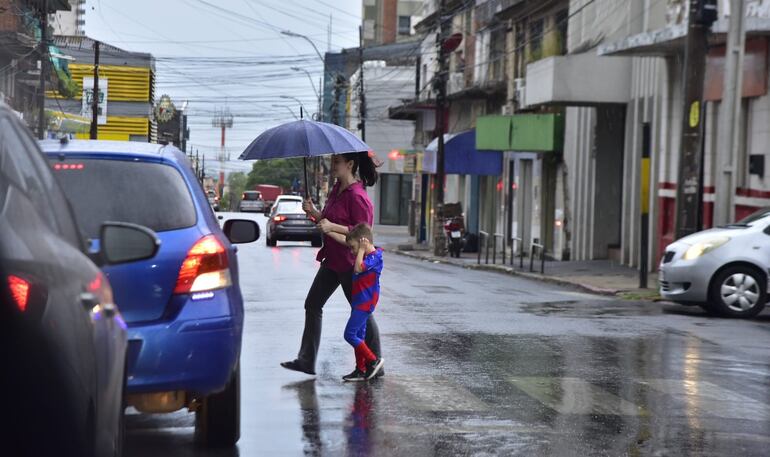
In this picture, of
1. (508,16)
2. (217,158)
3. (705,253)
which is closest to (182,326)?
(705,253)

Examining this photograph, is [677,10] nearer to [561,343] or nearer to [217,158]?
[561,343]

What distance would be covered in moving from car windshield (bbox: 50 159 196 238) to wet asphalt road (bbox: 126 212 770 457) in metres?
1.44

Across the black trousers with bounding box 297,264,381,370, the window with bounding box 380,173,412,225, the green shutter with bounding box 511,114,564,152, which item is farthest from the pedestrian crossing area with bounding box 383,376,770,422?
the window with bounding box 380,173,412,225

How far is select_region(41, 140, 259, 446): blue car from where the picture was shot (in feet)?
22.0

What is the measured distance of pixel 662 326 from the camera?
15.7 meters

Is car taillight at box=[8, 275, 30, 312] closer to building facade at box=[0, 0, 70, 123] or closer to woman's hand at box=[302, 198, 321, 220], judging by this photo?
woman's hand at box=[302, 198, 321, 220]

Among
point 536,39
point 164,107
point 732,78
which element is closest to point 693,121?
point 732,78

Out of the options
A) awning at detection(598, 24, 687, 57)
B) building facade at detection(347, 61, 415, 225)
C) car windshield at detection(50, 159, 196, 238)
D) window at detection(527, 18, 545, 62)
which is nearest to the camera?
car windshield at detection(50, 159, 196, 238)

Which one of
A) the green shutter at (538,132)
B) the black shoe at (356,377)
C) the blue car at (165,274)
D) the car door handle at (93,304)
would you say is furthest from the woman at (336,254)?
the green shutter at (538,132)

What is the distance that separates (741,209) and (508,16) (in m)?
20.2

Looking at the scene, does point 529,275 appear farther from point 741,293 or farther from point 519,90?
point 519,90

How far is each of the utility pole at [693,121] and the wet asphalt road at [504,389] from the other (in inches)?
192

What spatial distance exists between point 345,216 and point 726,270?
886 cm

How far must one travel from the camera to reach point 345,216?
10586mm
